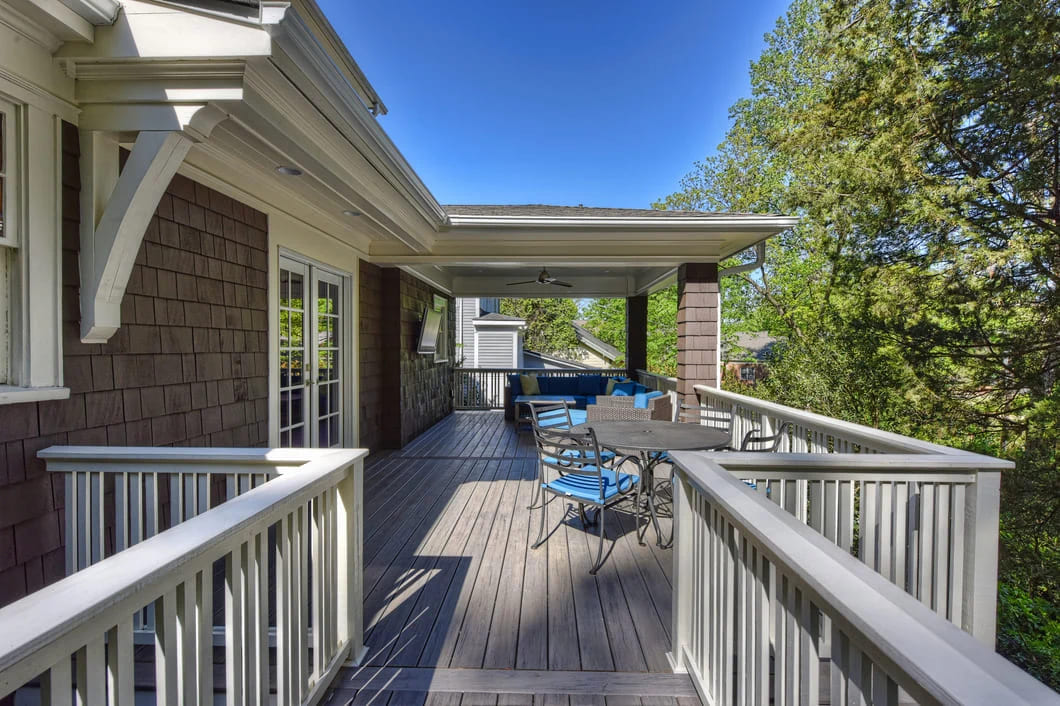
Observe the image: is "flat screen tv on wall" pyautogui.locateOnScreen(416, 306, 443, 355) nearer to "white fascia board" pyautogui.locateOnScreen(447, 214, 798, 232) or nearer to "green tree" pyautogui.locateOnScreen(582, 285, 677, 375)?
"white fascia board" pyautogui.locateOnScreen(447, 214, 798, 232)

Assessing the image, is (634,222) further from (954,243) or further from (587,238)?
(954,243)

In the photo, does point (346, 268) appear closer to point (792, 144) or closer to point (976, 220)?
point (976, 220)

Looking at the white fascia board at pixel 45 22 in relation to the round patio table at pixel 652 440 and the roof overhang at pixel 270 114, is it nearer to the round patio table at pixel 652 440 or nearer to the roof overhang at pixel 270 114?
the roof overhang at pixel 270 114

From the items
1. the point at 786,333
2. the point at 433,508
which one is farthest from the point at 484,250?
the point at 786,333

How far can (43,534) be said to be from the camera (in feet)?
6.73

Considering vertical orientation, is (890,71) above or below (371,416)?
above

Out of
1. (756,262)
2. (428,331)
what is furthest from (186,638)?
(428,331)

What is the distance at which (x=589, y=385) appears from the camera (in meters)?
9.12

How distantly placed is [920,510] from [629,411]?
3.36m

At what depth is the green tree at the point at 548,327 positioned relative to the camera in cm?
2430

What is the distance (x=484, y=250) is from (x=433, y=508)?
297 cm

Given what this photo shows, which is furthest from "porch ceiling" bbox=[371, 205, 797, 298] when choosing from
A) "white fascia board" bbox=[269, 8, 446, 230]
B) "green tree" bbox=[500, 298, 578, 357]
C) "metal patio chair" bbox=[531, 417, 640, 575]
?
"green tree" bbox=[500, 298, 578, 357]

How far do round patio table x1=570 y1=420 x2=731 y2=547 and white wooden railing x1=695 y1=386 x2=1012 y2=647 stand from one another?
36.7 inches

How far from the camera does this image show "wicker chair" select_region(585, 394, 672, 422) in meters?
5.36
